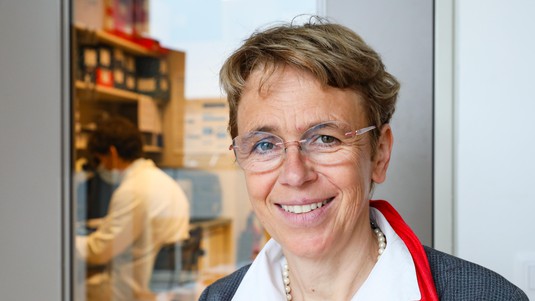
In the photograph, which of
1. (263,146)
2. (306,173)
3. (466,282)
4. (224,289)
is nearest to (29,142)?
(224,289)

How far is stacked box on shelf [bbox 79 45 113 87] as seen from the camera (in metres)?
2.12

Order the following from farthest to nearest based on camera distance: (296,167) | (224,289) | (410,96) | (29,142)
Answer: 1. (29,142)
2. (410,96)
3. (224,289)
4. (296,167)

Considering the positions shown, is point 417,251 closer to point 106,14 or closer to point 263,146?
point 263,146

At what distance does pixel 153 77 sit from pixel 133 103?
0.37ft

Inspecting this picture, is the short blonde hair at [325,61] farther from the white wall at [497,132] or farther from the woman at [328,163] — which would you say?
the white wall at [497,132]

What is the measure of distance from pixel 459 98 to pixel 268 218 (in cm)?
63

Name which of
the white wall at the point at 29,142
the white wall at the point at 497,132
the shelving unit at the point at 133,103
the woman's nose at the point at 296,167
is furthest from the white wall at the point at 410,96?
the white wall at the point at 29,142

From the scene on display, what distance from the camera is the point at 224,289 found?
1573 mm

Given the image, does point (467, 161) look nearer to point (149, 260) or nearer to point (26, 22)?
point (149, 260)

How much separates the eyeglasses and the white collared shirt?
23 centimetres

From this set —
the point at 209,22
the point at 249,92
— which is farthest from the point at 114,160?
the point at 249,92

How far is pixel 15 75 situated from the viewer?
197 centimetres

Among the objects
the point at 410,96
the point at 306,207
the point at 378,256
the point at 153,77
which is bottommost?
the point at 378,256

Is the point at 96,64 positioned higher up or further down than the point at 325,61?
higher up
